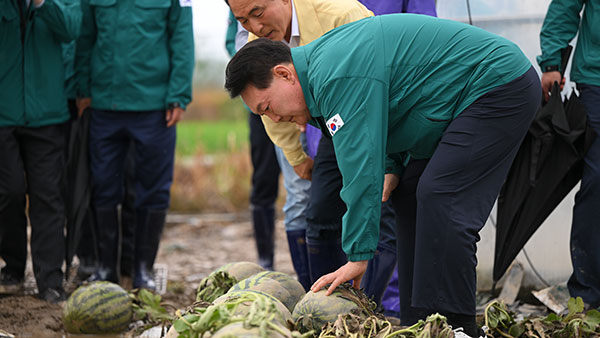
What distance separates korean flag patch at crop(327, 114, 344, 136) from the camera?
266cm

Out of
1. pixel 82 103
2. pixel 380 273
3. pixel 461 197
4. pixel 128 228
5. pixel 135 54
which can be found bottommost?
pixel 128 228

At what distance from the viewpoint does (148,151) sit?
15.7 ft

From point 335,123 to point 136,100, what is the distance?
7.83ft

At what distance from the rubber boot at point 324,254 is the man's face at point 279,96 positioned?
94 centimetres

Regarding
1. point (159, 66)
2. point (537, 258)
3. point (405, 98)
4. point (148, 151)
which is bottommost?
point (537, 258)

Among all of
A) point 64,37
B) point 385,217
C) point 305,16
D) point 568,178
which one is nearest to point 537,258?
point 568,178

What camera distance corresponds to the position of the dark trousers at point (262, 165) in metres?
5.26

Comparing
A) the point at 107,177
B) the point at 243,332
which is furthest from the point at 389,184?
the point at 107,177

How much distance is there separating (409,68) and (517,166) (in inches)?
60.3

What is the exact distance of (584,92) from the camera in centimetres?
396

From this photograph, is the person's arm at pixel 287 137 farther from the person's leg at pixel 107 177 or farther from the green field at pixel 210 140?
the green field at pixel 210 140

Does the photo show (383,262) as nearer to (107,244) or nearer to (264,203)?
(264,203)

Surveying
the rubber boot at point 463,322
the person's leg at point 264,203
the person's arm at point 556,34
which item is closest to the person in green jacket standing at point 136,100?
the person's leg at point 264,203

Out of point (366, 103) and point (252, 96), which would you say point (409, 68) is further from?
point (252, 96)
